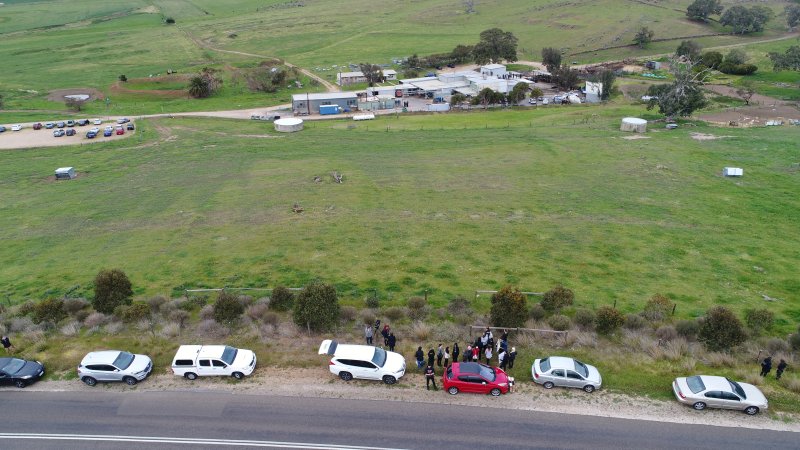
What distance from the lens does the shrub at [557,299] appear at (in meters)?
32.4

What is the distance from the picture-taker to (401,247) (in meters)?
42.9

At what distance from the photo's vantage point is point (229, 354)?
26969 mm

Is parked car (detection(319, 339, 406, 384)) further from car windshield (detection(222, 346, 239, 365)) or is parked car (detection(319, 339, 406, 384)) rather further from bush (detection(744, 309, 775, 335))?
bush (detection(744, 309, 775, 335))

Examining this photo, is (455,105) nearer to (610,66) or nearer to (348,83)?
(348,83)

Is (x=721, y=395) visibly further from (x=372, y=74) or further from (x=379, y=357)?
(x=372, y=74)

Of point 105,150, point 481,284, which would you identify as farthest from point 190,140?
point 481,284

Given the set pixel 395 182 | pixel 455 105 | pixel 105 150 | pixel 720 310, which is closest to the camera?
pixel 720 310

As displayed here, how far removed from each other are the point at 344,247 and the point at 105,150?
186 feet

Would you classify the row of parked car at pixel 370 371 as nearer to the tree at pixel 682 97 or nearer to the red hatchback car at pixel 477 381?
the red hatchback car at pixel 477 381

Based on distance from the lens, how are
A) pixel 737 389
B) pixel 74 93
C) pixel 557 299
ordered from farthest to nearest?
pixel 74 93, pixel 557 299, pixel 737 389

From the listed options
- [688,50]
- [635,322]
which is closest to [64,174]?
[635,322]

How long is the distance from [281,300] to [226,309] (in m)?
3.64

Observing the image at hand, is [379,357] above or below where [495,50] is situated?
below

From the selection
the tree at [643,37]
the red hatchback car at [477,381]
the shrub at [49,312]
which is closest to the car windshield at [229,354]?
the red hatchback car at [477,381]
